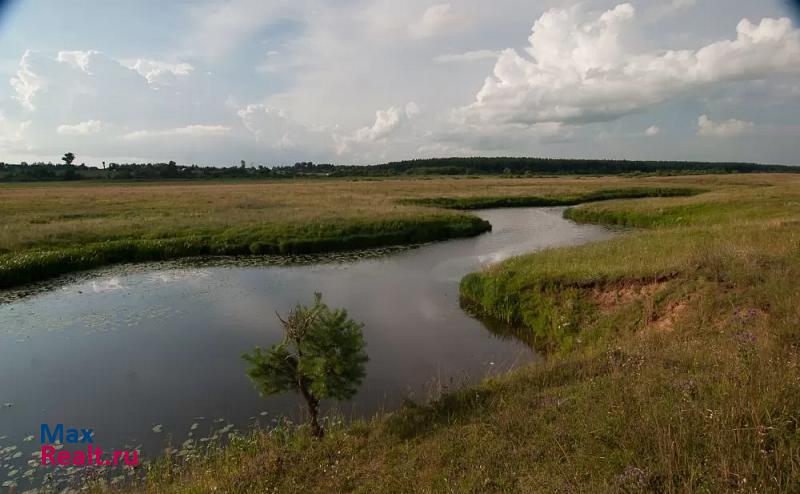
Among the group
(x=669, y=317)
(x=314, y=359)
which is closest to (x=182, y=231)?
(x=314, y=359)

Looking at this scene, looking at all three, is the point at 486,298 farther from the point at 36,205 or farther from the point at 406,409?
the point at 36,205

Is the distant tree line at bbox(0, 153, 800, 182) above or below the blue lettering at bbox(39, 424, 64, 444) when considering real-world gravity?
above

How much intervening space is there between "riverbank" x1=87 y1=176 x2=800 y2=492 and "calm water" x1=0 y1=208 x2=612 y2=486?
1.91 metres

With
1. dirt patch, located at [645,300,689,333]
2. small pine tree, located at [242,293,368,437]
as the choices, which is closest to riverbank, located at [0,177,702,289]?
small pine tree, located at [242,293,368,437]

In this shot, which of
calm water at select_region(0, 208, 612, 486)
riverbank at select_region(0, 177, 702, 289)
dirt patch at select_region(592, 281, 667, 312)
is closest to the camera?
calm water at select_region(0, 208, 612, 486)

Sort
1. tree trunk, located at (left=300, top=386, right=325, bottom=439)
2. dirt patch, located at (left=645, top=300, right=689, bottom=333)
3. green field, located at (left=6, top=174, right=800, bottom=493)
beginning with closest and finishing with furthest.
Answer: green field, located at (left=6, top=174, right=800, bottom=493), tree trunk, located at (left=300, top=386, right=325, bottom=439), dirt patch, located at (left=645, top=300, right=689, bottom=333)

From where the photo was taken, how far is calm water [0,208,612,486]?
979 centimetres

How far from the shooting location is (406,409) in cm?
772

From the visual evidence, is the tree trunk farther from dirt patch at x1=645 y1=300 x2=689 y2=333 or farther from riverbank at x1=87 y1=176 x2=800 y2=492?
dirt patch at x1=645 y1=300 x2=689 y2=333

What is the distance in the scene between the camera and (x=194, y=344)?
13914 millimetres

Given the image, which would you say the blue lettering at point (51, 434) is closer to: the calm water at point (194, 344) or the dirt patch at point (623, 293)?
the calm water at point (194, 344)

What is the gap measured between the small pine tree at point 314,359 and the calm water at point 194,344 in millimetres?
2016

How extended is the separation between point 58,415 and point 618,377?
1098cm

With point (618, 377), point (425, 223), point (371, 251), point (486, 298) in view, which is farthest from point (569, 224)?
point (618, 377)
